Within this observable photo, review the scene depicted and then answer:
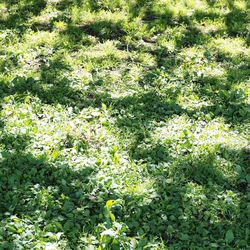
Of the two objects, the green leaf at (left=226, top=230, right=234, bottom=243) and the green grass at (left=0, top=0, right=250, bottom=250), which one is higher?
the green grass at (left=0, top=0, right=250, bottom=250)

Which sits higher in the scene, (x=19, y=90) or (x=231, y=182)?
(x=19, y=90)

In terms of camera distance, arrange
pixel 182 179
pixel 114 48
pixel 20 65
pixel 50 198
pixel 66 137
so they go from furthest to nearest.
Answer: pixel 114 48 → pixel 20 65 → pixel 66 137 → pixel 182 179 → pixel 50 198

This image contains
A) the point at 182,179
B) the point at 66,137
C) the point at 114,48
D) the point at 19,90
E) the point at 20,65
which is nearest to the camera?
the point at 182,179

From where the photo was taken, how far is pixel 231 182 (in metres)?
4.07

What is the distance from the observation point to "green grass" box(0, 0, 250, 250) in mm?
3582

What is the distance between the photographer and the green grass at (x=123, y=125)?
11.8ft

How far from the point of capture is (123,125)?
466cm

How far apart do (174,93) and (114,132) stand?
0.98 metres

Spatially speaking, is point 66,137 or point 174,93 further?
point 174,93

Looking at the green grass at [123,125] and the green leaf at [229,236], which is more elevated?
the green grass at [123,125]

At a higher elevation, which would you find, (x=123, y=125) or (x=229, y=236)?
(x=123, y=125)

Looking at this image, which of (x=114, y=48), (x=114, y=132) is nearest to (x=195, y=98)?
(x=114, y=132)

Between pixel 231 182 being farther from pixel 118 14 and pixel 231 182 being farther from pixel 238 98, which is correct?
pixel 118 14

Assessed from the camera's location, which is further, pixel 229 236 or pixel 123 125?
pixel 123 125
